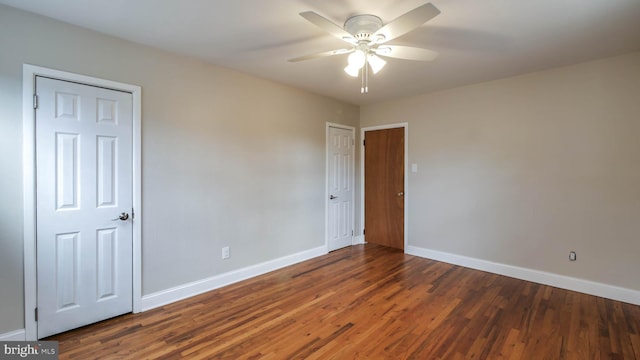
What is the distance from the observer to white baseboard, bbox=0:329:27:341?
78.8 inches

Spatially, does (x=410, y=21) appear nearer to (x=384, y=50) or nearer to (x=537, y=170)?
(x=384, y=50)

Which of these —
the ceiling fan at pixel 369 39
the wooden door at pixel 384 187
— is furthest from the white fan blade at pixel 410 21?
the wooden door at pixel 384 187

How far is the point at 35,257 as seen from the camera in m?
2.12

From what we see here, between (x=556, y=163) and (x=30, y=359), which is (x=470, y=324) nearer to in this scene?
(x=556, y=163)

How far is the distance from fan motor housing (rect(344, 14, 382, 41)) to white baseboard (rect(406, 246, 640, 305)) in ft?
10.5

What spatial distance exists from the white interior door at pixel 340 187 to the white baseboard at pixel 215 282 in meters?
0.64

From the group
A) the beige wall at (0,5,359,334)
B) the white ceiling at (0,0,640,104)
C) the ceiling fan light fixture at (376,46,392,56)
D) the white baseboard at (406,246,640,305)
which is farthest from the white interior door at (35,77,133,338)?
the white baseboard at (406,246,640,305)

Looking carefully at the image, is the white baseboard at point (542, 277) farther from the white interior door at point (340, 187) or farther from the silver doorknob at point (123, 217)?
the silver doorknob at point (123, 217)

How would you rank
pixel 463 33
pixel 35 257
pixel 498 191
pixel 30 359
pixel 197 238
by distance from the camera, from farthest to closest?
pixel 498 191, pixel 197 238, pixel 463 33, pixel 35 257, pixel 30 359

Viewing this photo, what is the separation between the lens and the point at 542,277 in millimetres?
3291

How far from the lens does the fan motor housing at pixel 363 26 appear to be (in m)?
2.07

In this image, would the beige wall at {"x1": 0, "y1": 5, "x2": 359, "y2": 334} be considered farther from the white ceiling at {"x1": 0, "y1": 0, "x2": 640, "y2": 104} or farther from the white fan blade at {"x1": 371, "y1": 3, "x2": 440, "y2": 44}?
the white fan blade at {"x1": 371, "y1": 3, "x2": 440, "y2": 44}

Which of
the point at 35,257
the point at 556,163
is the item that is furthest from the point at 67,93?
the point at 556,163

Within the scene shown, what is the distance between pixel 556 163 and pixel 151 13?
4216mm
